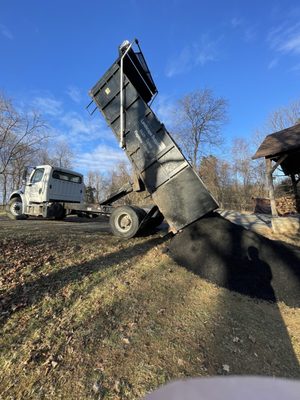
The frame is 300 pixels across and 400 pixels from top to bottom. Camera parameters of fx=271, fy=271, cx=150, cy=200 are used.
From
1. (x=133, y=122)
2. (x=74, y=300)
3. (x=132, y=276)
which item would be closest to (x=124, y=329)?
(x=74, y=300)

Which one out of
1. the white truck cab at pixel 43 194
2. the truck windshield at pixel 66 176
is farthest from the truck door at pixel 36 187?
the truck windshield at pixel 66 176

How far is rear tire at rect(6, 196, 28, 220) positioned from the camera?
13644 mm

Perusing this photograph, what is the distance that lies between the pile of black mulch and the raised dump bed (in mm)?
583

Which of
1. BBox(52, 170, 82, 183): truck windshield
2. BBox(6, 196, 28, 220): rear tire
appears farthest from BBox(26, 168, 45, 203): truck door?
BBox(6, 196, 28, 220): rear tire

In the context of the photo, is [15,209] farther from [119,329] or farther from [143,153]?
[119,329]

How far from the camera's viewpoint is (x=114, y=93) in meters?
8.39

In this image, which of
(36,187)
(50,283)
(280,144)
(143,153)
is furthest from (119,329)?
(280,144)

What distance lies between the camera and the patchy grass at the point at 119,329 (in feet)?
9.20

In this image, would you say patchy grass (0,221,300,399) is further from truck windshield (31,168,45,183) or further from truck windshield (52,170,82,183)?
truck windshield (52,170,82,183)

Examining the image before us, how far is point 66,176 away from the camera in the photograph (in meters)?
13.9

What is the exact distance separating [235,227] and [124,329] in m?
4.37

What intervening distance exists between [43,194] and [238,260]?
987 cm

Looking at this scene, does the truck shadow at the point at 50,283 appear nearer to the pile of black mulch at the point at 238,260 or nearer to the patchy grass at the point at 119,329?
the patchy grass at the point at 119,329

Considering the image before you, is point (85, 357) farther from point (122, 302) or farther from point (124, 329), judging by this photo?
point (122, 302)
